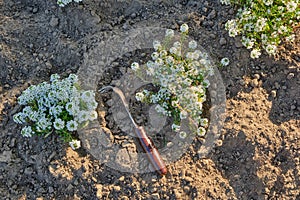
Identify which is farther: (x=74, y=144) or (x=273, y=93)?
(x=273, y=93)

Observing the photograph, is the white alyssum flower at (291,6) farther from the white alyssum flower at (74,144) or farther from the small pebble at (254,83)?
the white alyssum flower at (74,144)

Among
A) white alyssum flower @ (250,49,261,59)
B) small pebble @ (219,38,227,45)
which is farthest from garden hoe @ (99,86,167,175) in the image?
white alyssum flower @ (250,49,261,59)

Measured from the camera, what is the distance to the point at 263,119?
4473 millimetres

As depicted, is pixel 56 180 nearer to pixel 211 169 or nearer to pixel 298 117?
pixel 211 169

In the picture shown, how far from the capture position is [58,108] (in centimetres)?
423

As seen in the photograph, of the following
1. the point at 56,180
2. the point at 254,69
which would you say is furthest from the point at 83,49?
the point at 254,69

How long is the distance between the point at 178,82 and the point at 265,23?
963mm

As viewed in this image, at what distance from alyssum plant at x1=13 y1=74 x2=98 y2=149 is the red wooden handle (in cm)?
43

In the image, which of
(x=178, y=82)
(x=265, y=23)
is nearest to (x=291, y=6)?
(x=265, y=23)

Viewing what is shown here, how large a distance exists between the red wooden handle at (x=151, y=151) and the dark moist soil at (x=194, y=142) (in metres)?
0.09

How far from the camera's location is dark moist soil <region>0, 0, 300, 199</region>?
4.29 meters

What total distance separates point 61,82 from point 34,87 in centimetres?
24

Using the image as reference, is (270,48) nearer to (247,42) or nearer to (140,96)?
(247,42)

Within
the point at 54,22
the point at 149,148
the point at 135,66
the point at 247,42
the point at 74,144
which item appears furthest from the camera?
the point at 54,22
